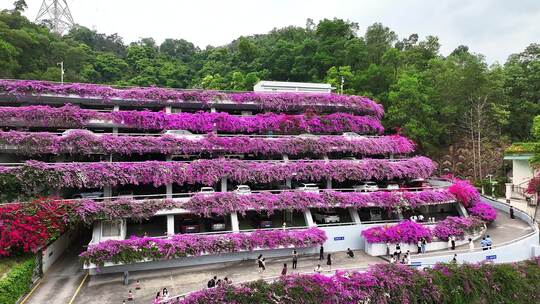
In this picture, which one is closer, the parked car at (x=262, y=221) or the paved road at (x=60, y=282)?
the paved road at (x=60, y=282)

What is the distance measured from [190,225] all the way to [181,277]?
507 cm

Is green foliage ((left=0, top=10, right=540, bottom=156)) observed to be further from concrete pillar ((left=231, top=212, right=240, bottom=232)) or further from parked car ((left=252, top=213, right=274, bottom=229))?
concrete pillar ((left=231, top=212, right=240, bottom=232))

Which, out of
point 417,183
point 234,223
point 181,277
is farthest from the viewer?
point 417,183

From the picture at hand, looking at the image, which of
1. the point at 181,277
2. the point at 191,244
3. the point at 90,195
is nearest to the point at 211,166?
the point at 191,244

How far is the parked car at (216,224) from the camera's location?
25.8 metres

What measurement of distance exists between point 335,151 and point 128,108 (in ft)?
65.8

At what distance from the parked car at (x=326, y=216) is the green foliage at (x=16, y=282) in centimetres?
1929

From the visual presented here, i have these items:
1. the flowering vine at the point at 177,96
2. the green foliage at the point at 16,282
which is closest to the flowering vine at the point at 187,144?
the flowering vine at the point at 177,96

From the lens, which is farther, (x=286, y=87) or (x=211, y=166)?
(x=286, y=87)

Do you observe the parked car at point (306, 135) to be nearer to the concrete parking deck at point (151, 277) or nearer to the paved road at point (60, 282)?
the concrete parking deck at point (151, 277)

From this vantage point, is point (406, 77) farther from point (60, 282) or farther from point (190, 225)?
point (60, 282)

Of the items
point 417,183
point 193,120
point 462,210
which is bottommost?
point 462,210

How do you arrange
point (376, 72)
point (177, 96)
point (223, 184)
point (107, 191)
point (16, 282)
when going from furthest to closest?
point (376, 72)
point (177, 96)
point (223, 184)
point (107, 191)
point (16, 282)

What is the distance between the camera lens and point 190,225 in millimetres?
25984
